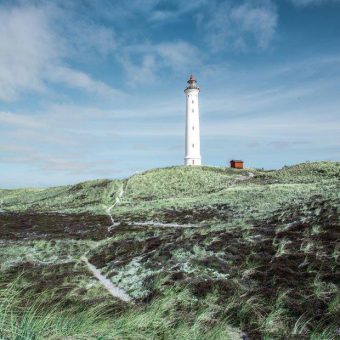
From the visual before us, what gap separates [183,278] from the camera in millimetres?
14602

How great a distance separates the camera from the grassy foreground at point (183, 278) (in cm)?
656

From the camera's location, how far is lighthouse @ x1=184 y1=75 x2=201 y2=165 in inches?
3334

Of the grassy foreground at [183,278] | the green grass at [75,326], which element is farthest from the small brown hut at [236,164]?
the green grass at [75,326]

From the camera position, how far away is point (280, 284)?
1269 centimetres

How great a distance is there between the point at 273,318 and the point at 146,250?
1129cm

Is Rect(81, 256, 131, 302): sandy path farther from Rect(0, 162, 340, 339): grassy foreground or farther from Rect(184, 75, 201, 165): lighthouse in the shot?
Rect(184, 75, 201, 165): lighthouse

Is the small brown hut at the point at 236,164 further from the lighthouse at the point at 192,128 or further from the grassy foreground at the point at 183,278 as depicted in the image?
the grassy foreground at the point at 183,278

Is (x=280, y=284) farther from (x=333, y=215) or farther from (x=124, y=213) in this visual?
(x=124, y=213)

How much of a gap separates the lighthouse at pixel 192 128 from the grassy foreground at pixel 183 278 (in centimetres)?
4855

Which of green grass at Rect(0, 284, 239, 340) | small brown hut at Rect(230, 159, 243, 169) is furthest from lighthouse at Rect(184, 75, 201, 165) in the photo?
green grass at Rect(0, 284, 239, 340)

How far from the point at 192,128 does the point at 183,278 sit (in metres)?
72.3

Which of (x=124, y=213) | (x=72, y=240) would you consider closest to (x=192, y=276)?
(x=72, y=240)

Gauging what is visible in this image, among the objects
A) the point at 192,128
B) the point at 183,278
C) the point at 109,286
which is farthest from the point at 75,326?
the point at 192,128

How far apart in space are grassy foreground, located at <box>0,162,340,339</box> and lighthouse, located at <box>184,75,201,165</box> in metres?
48.5
